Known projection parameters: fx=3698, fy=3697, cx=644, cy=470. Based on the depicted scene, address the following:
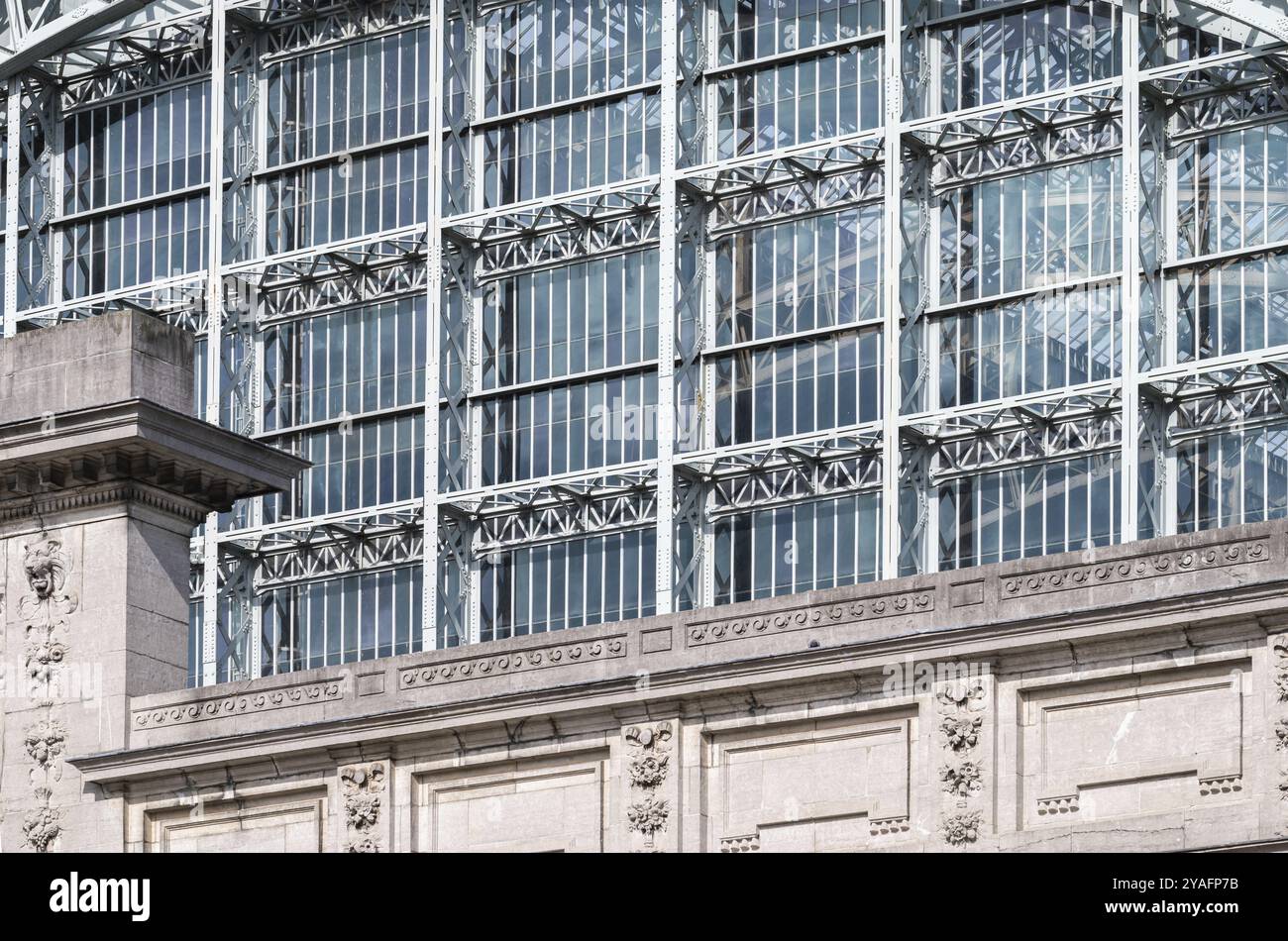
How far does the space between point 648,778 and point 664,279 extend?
103 feet

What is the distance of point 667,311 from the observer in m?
71.2

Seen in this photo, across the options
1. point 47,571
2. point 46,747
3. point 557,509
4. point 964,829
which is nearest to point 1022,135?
point 557,509

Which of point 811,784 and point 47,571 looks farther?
point 47,571

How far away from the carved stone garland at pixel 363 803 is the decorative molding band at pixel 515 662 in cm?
107

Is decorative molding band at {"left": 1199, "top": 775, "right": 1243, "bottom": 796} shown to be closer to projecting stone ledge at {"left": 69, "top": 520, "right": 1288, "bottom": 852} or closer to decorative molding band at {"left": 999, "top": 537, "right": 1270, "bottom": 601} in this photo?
projecting stone ledge at {"left": 69, "top": 520, "right": 1288, "bottom": 852}

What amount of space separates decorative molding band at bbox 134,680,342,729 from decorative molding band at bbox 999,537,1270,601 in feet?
28.5

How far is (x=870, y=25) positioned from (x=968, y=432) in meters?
8.13

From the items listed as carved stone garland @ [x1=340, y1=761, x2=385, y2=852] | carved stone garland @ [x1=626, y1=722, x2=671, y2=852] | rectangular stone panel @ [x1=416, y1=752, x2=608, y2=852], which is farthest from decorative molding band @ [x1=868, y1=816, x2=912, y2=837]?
carved stone garland @ [x1=340, y1=761, x2=385, y2=852]

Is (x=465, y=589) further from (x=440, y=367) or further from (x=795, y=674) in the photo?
(x=795, y=674)

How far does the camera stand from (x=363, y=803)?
4250 centimetres

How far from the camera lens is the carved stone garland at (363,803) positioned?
139 feet

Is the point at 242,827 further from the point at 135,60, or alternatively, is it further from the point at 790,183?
the point at 135,60

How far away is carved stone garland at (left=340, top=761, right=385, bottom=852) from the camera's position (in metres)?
42.4

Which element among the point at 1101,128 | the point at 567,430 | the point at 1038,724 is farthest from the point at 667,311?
the point at 1038,724
